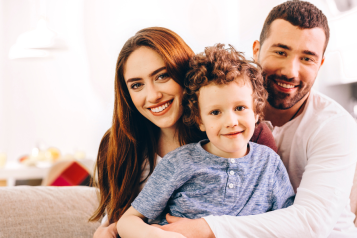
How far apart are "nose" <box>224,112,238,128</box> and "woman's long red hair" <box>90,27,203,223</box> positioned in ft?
0.95

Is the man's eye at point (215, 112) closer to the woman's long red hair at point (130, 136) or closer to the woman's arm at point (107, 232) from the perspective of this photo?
the woman's long red hair at point (130, 136)

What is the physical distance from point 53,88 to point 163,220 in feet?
11.4

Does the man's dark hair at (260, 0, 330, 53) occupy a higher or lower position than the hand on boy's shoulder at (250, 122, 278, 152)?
higher

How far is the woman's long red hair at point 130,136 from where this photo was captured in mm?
1255

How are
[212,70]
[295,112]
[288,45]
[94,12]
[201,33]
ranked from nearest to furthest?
[212,70] → [288,45] → [295,112] → [201,33] → [94,12]

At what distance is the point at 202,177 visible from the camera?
1.07m

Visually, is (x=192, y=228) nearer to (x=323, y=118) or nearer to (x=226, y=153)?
(x=226, y=153)

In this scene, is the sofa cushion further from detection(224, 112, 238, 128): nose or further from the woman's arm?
detection(224, 112, 238, 128): nose

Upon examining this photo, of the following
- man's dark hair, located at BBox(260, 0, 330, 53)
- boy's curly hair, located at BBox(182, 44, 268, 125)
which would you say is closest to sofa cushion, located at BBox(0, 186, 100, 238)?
boy's curly hair, located at BBox(182, 44, 268, 125)

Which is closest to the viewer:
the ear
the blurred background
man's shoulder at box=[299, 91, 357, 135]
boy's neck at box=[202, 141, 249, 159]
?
boy's neck at box=[202, 141, 249, 159]

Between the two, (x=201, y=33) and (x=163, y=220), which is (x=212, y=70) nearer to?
(x=163, y=220)

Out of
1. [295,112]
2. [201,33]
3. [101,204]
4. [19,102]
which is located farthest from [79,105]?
[295,112]

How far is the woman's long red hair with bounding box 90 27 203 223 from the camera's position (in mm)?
1255

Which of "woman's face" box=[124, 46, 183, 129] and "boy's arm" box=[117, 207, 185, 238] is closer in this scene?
"boy's arm" box=[117, 207, 185, 238]
